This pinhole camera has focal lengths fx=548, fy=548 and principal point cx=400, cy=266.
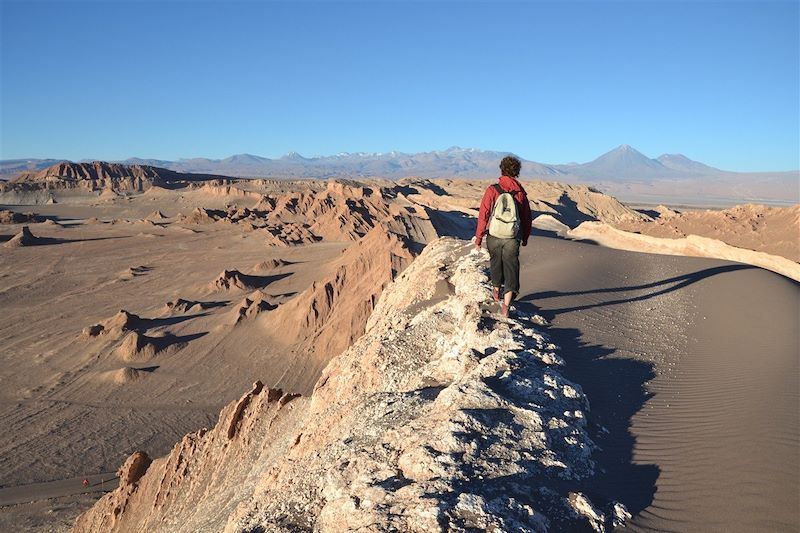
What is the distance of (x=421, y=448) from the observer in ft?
10.8

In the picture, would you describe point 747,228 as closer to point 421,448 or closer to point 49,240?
point 421,448

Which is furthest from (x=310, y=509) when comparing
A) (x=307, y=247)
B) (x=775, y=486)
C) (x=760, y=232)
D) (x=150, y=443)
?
(x=307, y=247)

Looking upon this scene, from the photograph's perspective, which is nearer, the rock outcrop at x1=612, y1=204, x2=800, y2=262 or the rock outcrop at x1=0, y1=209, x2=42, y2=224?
the rock outcrop at x1=612, y1=204, x2=800, y2=262

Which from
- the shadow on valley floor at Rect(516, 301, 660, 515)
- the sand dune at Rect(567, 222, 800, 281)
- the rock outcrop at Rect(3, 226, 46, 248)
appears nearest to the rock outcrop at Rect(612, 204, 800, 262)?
the sand dune at Rect(567, 222, 800, 281)

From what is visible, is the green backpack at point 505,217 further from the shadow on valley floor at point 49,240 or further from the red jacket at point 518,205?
the shadow on valley floor at point 49,240

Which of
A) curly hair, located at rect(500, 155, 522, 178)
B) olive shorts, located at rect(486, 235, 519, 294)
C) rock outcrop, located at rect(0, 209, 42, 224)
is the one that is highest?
curly hair, located at rect(500, 155, 522, 178)

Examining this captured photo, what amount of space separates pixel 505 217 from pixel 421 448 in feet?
9.59

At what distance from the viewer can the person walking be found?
18.2 ft

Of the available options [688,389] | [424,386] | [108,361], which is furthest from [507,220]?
[108,361]

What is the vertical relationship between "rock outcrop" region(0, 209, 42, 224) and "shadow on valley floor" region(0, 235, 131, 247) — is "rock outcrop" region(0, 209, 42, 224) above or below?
above

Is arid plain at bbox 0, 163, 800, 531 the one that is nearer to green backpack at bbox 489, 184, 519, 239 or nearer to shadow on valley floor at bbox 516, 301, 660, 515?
shadow on valley floor at bbox 516, 301, 660, 515

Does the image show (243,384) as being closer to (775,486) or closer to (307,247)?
(775,486)

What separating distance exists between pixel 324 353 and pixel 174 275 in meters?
15.8

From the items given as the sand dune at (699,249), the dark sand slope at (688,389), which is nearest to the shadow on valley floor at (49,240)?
the sand dune at (699,249)
